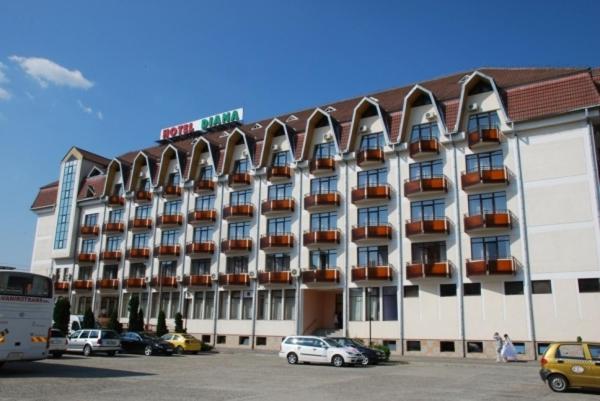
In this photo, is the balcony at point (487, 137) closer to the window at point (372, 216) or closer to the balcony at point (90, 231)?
the window at point (372, 216)

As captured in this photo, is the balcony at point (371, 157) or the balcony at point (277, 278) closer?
the balcony at point (371, 157)

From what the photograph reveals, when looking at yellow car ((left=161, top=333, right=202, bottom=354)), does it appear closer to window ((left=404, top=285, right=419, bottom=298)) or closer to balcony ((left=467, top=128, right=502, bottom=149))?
window ((left=404, top=285, right=419, bottom=298))

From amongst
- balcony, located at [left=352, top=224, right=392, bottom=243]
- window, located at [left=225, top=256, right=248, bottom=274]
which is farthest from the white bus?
window, located at [left=225, top=256, right=248, bottom=274]

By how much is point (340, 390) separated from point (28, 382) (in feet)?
32.0

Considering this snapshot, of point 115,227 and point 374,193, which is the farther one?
point 115,227

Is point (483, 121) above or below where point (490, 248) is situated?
above

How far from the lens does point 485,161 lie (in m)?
36.2

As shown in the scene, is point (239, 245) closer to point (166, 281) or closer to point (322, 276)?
point (322, 276)

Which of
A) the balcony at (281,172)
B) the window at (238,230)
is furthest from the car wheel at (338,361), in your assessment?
the window at (238,230)

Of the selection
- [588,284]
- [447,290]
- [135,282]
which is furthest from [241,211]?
[588,284]

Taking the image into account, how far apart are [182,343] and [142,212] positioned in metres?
21.1

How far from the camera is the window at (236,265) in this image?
45.5m

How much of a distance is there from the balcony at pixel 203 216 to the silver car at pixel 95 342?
16508 millimetres

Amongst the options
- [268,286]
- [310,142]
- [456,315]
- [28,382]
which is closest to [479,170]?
[456,315]
